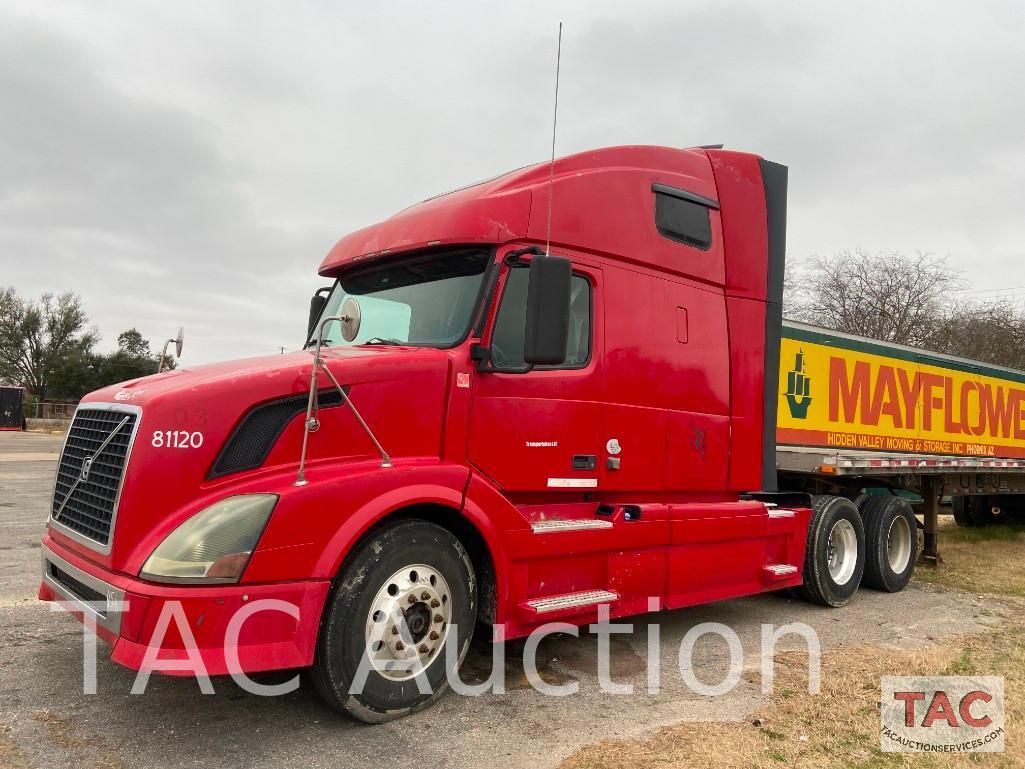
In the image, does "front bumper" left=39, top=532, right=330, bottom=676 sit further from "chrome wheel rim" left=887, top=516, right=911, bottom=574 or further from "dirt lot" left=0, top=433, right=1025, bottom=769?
"chrome wheel rim" left=887, top=516, right=911, bottom=574

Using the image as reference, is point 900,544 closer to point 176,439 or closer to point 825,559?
point 825,559

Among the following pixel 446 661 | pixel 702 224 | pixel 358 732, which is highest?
pixel 702 224

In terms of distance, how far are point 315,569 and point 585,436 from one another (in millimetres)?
1990

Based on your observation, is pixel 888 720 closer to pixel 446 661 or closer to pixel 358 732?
pixel 446 661

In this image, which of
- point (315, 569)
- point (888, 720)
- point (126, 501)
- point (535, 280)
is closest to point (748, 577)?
point (888, 720)

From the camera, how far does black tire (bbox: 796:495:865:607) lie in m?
6.75

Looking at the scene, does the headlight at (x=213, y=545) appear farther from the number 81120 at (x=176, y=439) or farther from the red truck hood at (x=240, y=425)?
the number 81120 at (x=176, y=439)

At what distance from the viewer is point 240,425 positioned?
142 inches

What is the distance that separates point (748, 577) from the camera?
5.94m

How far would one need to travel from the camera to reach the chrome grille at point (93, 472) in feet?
11.9

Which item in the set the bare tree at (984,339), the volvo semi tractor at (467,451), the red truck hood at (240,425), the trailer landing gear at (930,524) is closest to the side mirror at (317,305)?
the volvo semi tractor at (467,451)

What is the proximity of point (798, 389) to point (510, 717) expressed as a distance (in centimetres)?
464

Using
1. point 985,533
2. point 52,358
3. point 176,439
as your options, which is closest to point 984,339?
point 985,533

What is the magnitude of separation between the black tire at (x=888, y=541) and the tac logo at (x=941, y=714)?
2875 mm
